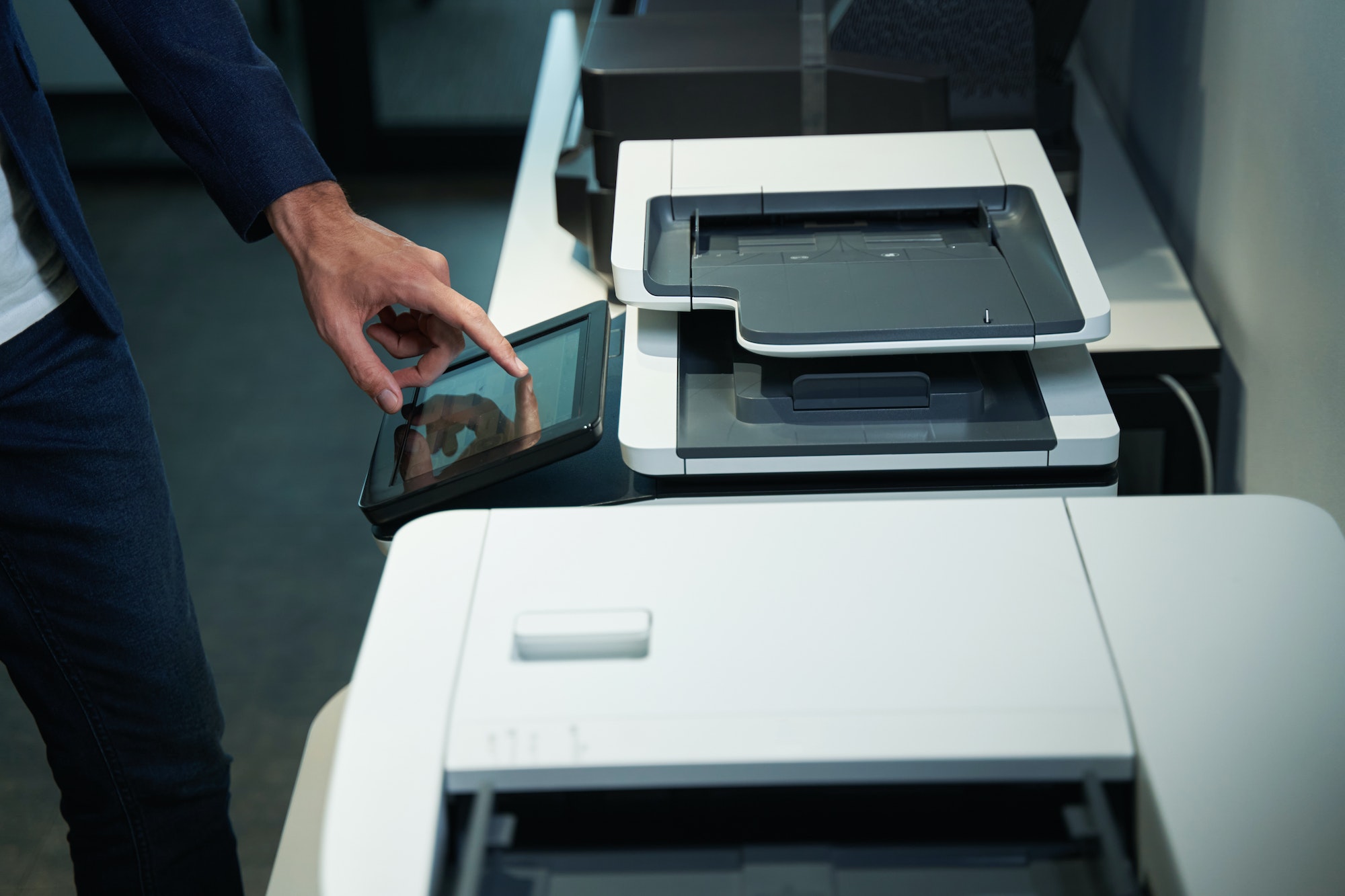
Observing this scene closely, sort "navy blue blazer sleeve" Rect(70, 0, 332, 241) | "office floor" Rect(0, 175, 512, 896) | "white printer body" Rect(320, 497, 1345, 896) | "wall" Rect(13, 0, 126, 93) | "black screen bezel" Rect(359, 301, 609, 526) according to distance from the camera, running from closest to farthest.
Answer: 1. "white printer body" Rect(320, 497, 1345, 896)
2. "black screen bezel" Rect(359, 301, 609, 526)
3. "navy blue blazer sleeve" Rect(70, 0, 332, 241)
4. "office floor" Rect(0, 175, 512, 896)
5. "wall" Rect(13, 0, 126, 93)

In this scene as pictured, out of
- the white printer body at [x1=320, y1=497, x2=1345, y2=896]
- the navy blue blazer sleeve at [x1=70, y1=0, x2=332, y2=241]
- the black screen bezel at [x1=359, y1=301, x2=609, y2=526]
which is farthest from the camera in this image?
the navy blue blazer sleeve at [x1=70, y1=0, x2=332, y2=241]

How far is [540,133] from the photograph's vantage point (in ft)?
5.36

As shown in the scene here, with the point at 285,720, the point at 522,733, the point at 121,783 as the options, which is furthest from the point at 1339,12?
the point at 285,720

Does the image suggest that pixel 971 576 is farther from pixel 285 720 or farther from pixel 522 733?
pixel 285 720

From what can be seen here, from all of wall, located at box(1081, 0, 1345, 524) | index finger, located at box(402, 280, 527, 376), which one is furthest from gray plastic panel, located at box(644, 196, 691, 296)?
wall, located at box(1081, 0, 1345, 524)

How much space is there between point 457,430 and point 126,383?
0.89 feet

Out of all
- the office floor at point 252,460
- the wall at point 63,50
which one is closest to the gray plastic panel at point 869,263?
the office floor at point 252,460

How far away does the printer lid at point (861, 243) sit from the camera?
28.3 inches

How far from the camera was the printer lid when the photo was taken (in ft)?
2.36

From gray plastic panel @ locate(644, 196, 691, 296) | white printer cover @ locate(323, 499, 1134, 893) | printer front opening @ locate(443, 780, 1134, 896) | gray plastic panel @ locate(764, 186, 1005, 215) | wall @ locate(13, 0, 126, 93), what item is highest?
gray plastic panel @ locate(764, 186, 1005, 215)

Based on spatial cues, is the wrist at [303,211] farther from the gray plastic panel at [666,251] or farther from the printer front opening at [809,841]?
the printer front opening at [809,841]

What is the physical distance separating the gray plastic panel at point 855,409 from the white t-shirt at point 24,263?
17.6 inches

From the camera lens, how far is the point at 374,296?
2.67ft

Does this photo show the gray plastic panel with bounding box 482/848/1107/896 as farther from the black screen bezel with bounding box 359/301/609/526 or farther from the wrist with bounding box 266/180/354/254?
the wrist with bounding box 266/180/354/254
